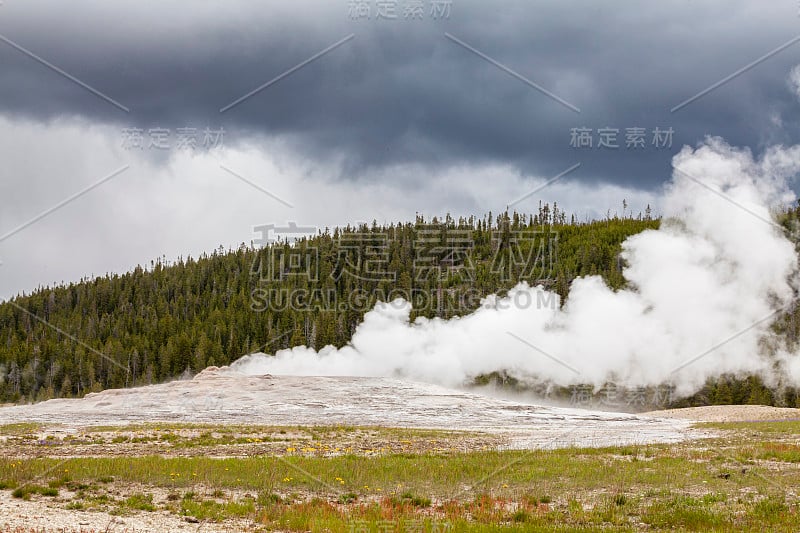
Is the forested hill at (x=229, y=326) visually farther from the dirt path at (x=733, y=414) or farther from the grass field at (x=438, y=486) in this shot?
the grass field at (x=438, y=486)

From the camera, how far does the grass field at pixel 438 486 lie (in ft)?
66.6

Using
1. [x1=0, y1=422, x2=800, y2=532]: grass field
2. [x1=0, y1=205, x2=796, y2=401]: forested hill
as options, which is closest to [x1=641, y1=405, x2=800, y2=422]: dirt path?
[x1=0, y1=422, x2=800, y2=532]: grass field

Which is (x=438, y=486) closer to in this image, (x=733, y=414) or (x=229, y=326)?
(x=733, y=414)

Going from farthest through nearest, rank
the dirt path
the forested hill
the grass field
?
the forested hill < the dirt path < the grass field

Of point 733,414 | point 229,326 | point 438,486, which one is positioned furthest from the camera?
point 229,326

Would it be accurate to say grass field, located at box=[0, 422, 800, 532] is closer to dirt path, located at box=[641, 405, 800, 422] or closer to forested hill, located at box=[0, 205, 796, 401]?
dirt path, located at box=[641, 405, 800, 422]

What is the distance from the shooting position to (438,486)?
2667 cm

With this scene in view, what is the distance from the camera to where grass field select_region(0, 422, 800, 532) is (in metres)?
20.3

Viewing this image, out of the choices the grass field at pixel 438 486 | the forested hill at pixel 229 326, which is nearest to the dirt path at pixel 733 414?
the grass field at pixel 438 486

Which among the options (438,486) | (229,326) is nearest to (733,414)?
(438,486)

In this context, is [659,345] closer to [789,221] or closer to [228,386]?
[228,386]

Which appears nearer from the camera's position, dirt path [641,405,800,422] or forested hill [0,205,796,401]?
dirt path [641,405,800,422]

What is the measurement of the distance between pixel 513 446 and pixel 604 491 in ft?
55.5

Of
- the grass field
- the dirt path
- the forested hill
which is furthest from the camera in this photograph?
the forested hill
